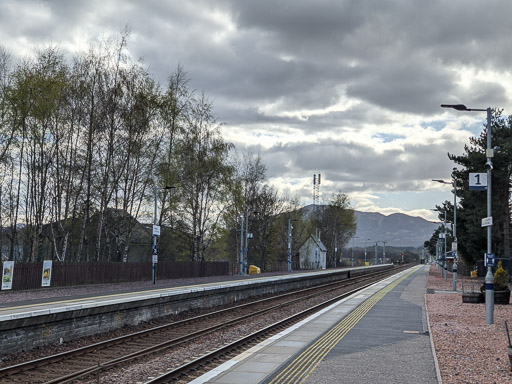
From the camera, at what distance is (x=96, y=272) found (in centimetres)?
3584

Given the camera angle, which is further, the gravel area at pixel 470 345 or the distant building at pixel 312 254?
the distant building at pixel 312 254

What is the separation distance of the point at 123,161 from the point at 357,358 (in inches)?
1305

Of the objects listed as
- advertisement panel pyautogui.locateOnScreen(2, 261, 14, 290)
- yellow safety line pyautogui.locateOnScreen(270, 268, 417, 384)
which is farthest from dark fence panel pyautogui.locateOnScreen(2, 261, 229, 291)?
yellow safety line pyautogui.locateOnScreen(270, 268, 417, 384)

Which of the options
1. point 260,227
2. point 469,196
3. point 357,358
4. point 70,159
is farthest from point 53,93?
point 260,227

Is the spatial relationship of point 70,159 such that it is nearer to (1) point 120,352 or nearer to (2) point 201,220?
(2) point 201,220

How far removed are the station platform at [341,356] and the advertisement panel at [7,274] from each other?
1724cm

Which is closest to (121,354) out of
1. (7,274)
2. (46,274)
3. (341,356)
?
(341,356)

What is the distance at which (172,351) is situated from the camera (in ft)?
46.5

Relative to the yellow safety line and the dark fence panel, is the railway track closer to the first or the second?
the yellow safety line

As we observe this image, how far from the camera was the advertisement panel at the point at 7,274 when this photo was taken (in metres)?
27.5

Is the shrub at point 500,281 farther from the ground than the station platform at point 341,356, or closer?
farther from the ground

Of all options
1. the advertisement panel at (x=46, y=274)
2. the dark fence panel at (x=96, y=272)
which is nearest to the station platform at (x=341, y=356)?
the dark fence panel at (x=96, y=272)

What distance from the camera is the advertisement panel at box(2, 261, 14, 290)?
2750 cm

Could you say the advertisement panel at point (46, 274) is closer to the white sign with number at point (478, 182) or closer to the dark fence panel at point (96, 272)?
the dark fence panel at point (96, 272)
